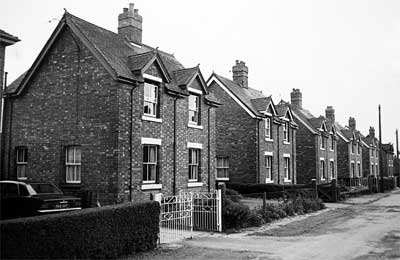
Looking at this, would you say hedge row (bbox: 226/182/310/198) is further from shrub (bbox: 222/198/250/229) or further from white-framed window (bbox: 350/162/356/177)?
white-framed window (bbox: 350/162/356/177)

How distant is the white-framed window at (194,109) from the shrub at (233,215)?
7.50 metres

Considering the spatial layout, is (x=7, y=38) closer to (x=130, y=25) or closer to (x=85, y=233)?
(x=85, y=233)

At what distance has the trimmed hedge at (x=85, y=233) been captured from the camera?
27.1 ft

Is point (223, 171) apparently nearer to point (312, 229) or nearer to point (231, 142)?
point (231, 142)

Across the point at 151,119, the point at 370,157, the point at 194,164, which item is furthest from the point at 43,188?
the point at 370,157

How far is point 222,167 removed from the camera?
3228 cm

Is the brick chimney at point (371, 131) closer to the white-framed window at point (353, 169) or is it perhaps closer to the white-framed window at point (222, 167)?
the white-framed window at point (353, 169)

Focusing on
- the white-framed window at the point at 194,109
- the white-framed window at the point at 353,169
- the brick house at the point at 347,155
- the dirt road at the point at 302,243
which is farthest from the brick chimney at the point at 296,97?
the dirt road at the point at 302,243

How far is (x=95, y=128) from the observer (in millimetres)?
18500

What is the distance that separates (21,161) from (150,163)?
278 inches

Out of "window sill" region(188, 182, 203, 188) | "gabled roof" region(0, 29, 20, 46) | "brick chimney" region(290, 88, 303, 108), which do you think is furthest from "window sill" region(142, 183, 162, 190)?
"brick chimney" region(290, 88, 303, 108)

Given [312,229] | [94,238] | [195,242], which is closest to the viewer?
[94,238]

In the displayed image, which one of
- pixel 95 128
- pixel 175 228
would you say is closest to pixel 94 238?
pixel 175 228

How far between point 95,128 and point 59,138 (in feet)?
7.62
